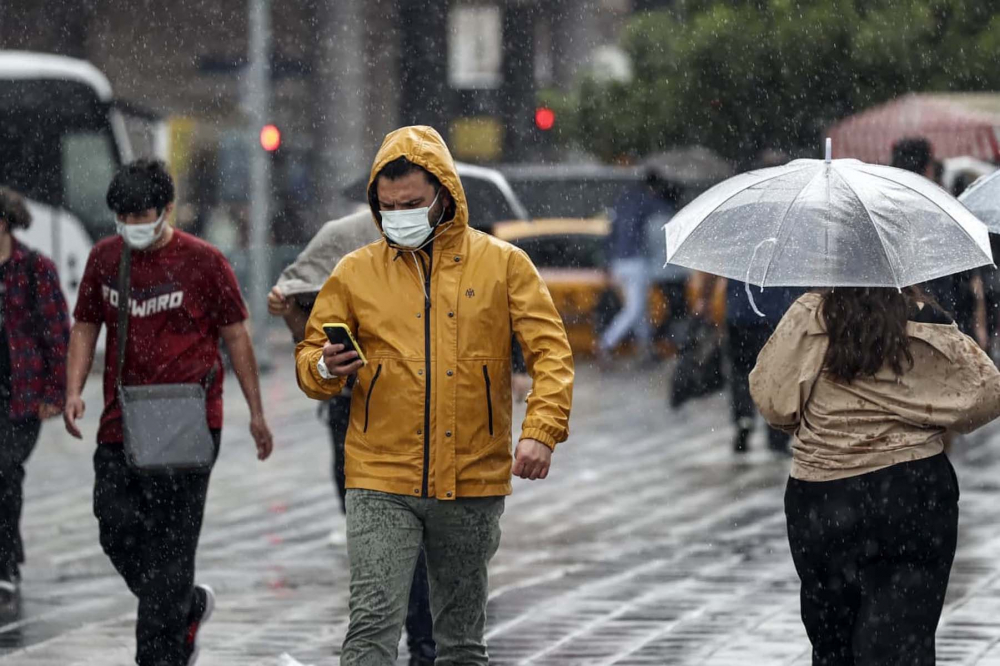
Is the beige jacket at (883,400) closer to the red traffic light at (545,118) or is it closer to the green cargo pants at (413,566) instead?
the green cargo pants at (413,566)

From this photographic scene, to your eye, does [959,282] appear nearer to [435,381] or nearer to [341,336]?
[435,381]

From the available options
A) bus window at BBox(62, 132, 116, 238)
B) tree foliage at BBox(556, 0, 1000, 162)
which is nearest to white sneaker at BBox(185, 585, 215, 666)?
bus window at BBox(62, 132, 116, 238)

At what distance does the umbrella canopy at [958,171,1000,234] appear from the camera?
668 centimetres

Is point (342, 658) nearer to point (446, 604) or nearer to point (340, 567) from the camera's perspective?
point (446, 604)

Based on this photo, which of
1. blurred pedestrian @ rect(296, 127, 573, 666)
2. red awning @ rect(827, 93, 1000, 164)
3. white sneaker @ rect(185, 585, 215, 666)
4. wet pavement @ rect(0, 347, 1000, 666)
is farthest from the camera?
red awning @ rect(827, 93, 1000, 164)

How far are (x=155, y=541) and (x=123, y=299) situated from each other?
0.78 meters

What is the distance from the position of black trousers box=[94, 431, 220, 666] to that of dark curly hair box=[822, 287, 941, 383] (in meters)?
2.33

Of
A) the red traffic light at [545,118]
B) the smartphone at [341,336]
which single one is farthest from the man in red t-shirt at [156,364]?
the red traffic light at [545,118]

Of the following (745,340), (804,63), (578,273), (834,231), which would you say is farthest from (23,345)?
(804,63)

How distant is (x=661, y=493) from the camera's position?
1153 centimetres

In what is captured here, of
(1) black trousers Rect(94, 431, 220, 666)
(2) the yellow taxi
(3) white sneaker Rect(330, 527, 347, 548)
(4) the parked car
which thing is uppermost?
(1) black trousers Rect(94, 431, 220, 666)

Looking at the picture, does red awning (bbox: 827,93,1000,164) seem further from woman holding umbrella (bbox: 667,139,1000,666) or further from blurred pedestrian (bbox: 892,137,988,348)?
woman holding umbrella (bbox: 667,139,1000,666)

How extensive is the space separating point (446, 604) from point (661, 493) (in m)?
6.28

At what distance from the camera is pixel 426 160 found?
5297mm
